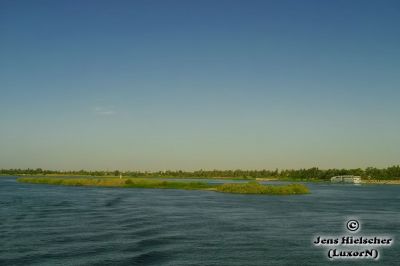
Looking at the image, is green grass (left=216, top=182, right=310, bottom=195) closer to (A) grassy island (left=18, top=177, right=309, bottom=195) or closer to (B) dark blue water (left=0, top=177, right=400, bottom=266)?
(A) grassy island (left=18, top=177, right=309, bottom=195)

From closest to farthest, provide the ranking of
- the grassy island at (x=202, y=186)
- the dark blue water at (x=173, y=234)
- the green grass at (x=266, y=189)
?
1. the dark blue water at (x=173, y=234)
2. the green grass at (x=266, y=189)
3. the grassy island at (x=202, y=186)

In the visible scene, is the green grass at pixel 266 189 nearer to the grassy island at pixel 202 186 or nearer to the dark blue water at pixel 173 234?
the grassy island at pixel 202 186

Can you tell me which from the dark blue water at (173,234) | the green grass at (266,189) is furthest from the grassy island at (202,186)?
the dark blue water at (173,234)

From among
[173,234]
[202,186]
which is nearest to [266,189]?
[202,186]

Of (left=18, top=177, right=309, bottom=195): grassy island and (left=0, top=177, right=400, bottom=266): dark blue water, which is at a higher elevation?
(left=18, top=177, right=309, bottom=195): grassy island

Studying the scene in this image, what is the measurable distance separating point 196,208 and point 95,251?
3609 centimetres

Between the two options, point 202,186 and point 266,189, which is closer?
point 266,189

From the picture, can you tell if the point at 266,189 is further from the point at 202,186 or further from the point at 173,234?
the point at 173,234

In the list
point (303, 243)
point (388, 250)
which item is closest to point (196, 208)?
point (303, 243)

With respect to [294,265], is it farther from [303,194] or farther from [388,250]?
[303,194]

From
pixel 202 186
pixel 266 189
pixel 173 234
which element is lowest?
pixel 173 234

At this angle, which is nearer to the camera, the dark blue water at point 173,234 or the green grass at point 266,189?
the dark blue water at point 173,234

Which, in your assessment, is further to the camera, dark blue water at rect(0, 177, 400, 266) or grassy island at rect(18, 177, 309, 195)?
grassy island at rect(18, 177, 309, 195)

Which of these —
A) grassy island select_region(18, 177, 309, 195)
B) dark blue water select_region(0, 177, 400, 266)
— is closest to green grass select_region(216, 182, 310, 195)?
grassy island select_region(18, 177, 309, 195)
